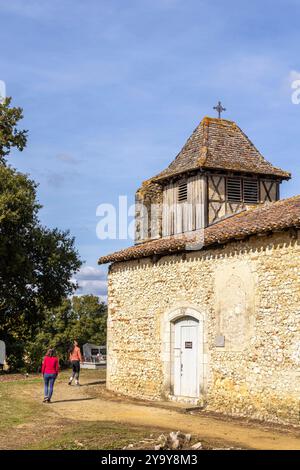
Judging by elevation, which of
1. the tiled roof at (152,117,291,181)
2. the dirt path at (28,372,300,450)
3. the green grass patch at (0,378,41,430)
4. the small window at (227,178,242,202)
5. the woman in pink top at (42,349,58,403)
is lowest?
the dirt path at (28,372,300,450)

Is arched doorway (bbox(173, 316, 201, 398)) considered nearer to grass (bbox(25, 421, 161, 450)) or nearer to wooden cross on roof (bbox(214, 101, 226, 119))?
grass (bbox(25, 421, 161, 450))

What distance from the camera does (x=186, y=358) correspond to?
17938 mm

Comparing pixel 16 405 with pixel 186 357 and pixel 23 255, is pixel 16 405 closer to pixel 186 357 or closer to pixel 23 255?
pixel 186 357

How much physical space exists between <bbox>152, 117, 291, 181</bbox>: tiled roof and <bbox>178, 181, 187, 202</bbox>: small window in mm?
491

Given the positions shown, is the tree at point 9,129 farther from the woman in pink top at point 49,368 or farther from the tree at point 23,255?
the woman in pink top at point 49,368

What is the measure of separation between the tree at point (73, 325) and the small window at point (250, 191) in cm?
2353

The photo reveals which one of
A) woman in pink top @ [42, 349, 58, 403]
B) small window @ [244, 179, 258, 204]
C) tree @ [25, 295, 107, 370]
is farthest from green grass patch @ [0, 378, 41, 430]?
tree @ [25, 295, 107, 370]

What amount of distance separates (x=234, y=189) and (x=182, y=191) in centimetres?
185

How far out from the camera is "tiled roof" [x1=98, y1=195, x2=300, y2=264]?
48.1 ft

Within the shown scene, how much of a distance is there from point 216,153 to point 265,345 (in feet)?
29.3

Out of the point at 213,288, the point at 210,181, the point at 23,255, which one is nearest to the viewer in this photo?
the point at 213,288

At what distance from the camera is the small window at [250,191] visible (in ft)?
71.3

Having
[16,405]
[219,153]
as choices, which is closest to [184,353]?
[16,405]

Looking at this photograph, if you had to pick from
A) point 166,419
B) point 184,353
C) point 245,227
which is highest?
point 245,227
